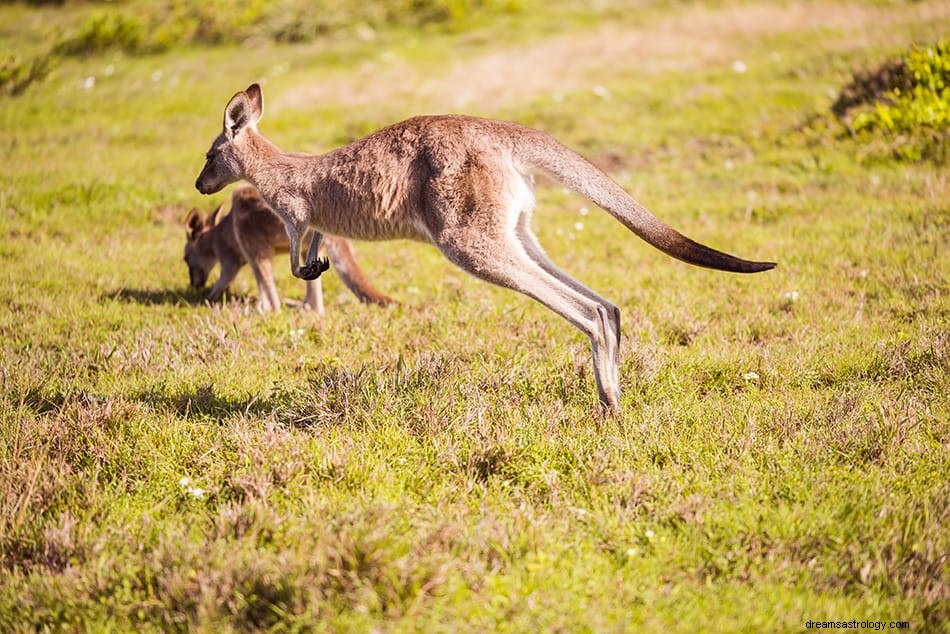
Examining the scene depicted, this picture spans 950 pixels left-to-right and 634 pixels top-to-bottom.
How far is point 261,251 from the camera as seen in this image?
265 inches

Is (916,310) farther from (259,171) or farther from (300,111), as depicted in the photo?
(300,111)

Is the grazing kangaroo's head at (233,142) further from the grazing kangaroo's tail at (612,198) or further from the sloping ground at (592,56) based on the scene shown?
the sloping ground at (592,56)

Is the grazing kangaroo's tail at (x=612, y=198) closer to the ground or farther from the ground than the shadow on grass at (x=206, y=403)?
farther from the ground

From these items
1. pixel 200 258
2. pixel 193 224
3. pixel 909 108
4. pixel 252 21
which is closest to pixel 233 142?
pixel 200 258

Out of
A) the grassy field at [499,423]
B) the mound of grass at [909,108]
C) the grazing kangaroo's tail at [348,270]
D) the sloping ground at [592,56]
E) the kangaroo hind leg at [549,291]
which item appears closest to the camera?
the grassy field at [499,423]

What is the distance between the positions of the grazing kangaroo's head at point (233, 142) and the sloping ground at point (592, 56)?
7616 mm

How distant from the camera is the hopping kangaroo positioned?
422 centimetres

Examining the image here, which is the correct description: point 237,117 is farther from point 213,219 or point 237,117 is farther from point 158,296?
point 213,219

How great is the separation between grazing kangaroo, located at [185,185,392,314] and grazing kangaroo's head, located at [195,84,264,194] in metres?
0.88

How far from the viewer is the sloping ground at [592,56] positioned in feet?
44.8

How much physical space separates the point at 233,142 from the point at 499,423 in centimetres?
249

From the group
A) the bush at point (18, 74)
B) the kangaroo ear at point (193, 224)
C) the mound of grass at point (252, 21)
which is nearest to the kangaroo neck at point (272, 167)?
the kangaroo ear at point (193, 224)

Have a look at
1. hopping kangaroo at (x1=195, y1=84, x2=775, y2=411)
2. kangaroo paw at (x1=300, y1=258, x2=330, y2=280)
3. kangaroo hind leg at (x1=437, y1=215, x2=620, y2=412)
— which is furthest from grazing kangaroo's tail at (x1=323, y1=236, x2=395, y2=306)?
kangaroo hind leg at (x1=437, y1=215, x2=620, y2=412)

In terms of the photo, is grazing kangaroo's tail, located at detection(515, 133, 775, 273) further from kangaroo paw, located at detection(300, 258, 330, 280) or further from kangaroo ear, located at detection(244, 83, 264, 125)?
kangaroo ear, located at detection(244, 83, 264, 125)
